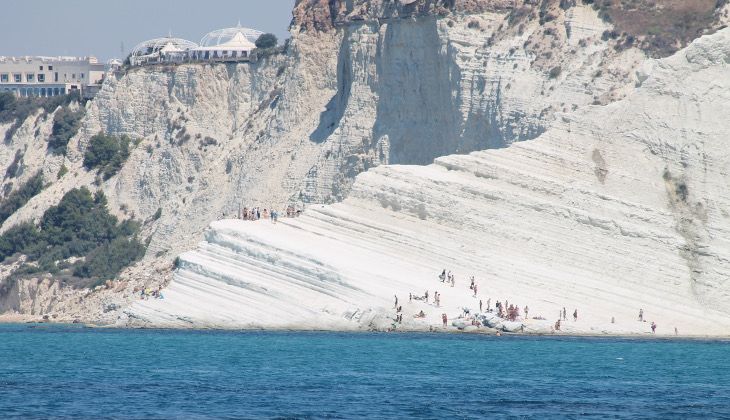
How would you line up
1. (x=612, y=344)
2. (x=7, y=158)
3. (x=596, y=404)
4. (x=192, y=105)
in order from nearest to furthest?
(x=596, y=404) < (x=612, y=344) < (x=192, y=105) < (x=7, y=158)

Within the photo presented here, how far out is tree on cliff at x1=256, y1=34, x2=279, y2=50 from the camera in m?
112

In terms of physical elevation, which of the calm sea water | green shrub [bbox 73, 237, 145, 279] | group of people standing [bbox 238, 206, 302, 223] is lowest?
the calm sea water

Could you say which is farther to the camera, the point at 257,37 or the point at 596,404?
the point at 257,37

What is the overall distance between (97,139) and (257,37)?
1506 centimetres

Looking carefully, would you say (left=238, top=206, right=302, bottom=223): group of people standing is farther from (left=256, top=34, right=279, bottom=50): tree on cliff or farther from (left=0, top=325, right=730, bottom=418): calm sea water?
(left=256, top=34, right=279, bottom=50): tree on cliff

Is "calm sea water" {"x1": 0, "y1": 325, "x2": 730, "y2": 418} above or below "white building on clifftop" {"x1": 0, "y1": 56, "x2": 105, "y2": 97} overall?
below

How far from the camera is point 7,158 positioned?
112750 mm

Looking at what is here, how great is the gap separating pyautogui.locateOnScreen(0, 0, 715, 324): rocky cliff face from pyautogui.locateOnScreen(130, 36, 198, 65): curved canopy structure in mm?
2532

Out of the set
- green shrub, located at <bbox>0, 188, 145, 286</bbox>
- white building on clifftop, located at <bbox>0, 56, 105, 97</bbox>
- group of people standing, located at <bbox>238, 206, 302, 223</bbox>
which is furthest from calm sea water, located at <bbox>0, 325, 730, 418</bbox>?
white building on clifftop, located at <bbox>0, 56, 105, 97</bbox>

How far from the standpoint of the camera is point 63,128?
362 ft

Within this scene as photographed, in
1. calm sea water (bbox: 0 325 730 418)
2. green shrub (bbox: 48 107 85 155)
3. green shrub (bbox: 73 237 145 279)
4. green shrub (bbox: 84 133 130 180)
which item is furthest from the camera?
green shrub (bbox: 48 107 85 155)

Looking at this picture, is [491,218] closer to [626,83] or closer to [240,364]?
[626,83]

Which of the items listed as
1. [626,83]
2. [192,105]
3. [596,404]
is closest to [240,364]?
[596,404]

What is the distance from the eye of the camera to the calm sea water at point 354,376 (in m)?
43.8
